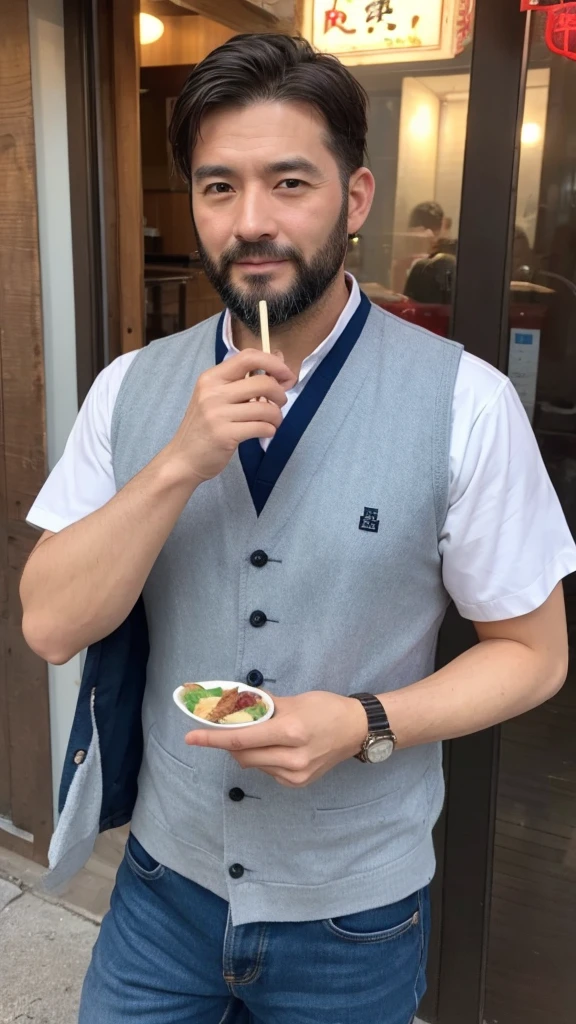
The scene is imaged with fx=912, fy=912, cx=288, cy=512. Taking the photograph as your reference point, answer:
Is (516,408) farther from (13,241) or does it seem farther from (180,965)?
(13,241)

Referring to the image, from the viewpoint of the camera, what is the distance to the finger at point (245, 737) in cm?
121

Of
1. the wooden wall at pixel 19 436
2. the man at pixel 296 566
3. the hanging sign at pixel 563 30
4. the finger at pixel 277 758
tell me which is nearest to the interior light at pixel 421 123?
the hanging sign at pixel 563 30

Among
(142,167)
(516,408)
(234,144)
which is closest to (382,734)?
(516,408)

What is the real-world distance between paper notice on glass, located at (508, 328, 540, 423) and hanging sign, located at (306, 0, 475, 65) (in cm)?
68

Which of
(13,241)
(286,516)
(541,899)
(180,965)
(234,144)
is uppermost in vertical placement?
(234,144)

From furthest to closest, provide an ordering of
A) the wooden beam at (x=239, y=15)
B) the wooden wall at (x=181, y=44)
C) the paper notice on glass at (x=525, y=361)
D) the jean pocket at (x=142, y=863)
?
the wooden wall at (x=181, y=44) → the wooden beam at (x=239, y=15) → the paper notice on glass at (x=525, y=361) → the jean pocket at (x=142, y=863)

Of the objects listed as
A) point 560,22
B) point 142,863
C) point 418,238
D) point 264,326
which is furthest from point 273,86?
point 142,863

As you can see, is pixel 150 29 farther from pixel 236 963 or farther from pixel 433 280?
pixel 236 963

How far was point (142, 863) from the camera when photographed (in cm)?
162

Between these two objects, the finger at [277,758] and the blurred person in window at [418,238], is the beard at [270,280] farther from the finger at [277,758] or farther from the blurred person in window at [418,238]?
the blurred person in window at [418,238]

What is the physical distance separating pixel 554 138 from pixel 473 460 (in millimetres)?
1095

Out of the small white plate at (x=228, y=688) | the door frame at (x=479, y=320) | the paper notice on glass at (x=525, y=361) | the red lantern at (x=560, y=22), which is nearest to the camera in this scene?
the small white plate at (x=228, y=688)

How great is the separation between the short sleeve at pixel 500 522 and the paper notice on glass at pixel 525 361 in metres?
0.85

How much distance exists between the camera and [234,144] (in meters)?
1.36
